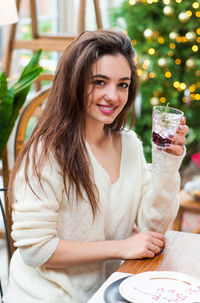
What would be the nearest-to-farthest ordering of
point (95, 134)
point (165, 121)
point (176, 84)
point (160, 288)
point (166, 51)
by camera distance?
point (160, 288), point (165, 121), point (95, 134), point (166, 51), point (176, 84)

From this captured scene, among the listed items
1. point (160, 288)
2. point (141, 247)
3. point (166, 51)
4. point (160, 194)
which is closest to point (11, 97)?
point (160, 194)

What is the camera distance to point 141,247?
130 cm

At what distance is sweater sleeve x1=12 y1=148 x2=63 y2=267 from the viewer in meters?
1.29

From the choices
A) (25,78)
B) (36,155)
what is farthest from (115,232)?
(25,78)

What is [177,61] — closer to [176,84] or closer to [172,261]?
[176,84]

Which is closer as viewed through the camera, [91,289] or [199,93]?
[91,289]

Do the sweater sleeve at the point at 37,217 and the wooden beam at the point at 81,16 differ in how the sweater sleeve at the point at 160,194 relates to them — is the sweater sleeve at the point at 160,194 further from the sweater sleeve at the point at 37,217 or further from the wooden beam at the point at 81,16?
the wooden beam at the point at 81,16

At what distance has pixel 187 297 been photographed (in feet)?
3.50

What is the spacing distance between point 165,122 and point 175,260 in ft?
1.18

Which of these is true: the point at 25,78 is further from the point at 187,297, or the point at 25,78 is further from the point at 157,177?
the point at 187,297

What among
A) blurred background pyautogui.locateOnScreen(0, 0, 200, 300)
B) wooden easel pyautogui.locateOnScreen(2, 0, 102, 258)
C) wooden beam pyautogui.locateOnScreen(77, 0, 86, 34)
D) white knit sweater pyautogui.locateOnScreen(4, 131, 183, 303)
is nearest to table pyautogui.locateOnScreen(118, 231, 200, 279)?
white knit sweater pyautogui.locateOnScreen(4, 131, 183, 303)

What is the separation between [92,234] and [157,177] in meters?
0.25

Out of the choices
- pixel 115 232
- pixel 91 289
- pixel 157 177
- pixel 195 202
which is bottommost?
pixel 195 202

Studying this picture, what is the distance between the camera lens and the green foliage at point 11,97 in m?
1.75
